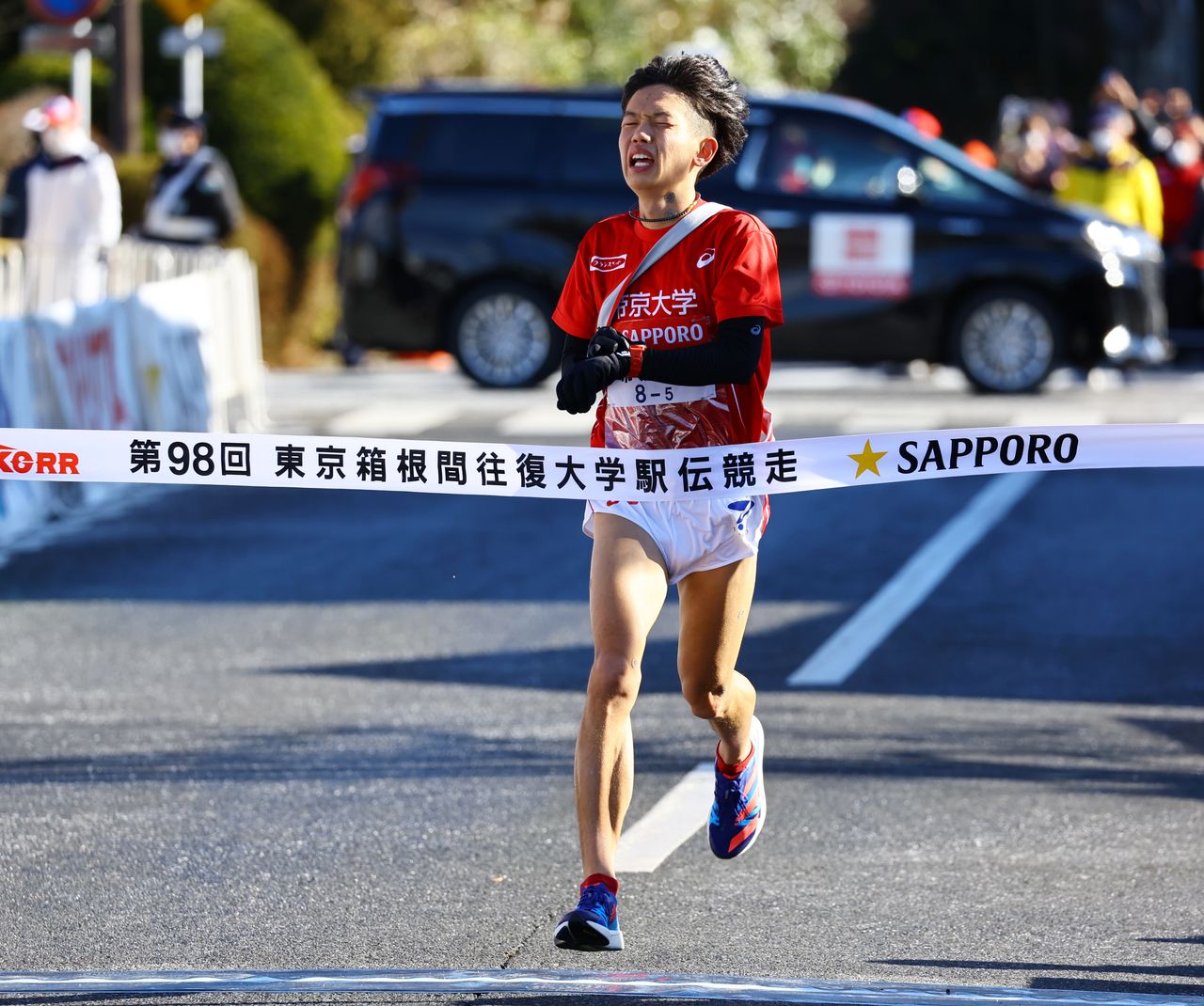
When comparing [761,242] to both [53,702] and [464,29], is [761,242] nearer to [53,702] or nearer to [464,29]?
[53,702]

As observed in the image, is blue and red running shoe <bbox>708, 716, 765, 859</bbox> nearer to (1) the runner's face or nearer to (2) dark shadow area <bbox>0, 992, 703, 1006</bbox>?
(2) dark shadow area <bbox>0, 992, 703, 1006</bbox>

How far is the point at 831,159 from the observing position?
18.2 m

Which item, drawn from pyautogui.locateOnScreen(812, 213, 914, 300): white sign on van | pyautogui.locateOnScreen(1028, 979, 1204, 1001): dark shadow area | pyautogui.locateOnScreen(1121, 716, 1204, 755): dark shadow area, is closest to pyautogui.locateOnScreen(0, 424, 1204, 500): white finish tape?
pyautogui.locateOnScreen(1028, 979, 1204, 1001): dark shadow area

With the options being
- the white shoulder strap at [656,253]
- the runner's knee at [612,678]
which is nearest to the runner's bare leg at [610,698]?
the runner's knee at [612,678]

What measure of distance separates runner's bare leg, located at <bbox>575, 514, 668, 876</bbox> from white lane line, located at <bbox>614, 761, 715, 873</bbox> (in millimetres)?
845

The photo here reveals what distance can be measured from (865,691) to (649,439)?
10.6 feet

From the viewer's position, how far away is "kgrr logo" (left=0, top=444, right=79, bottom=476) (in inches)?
236

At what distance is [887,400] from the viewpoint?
59.4 feet

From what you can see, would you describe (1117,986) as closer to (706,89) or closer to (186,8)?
(706,89)

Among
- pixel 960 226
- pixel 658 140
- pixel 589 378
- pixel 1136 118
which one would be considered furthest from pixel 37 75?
pixel 589 378

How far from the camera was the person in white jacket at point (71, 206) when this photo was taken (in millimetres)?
16562

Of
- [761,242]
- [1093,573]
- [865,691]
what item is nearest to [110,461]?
[761,242]

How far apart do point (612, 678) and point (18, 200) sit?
12.5 meters

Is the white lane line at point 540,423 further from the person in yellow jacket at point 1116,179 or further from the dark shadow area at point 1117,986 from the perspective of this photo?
the dark shadow area at point 1117,986
